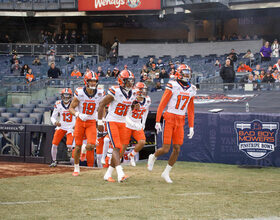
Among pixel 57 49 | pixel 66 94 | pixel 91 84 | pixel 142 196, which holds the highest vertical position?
pixel 57 49

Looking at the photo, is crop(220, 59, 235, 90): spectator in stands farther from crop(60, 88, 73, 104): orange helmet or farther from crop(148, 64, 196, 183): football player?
crop(148, 64, 196, 183): football player

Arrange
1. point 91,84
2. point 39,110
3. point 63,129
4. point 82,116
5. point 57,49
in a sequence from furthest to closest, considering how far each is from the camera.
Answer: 1. point 57,49
2. point 39,110
3. point 63,129
4. point 91,84
5. point 82,116

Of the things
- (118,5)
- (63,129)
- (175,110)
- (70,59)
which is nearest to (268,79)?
(63,129)

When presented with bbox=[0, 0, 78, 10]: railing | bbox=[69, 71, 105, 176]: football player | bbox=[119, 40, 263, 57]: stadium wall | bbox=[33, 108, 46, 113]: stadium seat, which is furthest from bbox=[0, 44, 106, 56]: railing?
bbox=[69, 71, 105, 176]: football player

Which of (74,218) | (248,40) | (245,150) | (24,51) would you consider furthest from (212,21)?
(74,218)

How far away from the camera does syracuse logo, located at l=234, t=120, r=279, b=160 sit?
12.9 meters

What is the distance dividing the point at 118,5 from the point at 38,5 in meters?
5.90

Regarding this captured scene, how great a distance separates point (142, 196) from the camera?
25.5ft

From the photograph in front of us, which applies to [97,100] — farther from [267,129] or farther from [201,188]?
[267,129]

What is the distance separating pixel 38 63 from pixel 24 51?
325 cm

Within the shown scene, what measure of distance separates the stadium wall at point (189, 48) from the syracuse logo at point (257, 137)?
16.2 metres

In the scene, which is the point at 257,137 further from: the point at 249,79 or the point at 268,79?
the point at 249,79

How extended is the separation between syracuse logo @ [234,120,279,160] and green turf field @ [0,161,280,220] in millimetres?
1757

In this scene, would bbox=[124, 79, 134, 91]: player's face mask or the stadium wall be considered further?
the stadium wall
